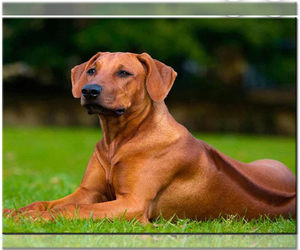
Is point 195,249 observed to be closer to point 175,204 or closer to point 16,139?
point 175,204

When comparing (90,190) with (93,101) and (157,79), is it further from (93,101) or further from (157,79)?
(157,79)

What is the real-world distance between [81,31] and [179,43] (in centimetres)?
256

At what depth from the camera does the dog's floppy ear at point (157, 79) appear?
3.94m

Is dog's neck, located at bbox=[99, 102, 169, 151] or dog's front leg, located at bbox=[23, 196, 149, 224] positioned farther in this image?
dog's neck, located at bbox=[99, 102, 169, 151]

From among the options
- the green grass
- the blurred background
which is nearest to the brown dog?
the green grass

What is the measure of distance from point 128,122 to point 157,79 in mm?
394

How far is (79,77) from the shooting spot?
13.7 ft

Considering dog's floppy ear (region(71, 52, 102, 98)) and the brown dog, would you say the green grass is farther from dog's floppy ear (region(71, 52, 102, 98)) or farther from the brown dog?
dog's floppy ear (region(71, 52, 102, 98))

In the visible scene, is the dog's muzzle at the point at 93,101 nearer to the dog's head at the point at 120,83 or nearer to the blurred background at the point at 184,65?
the dog's head at the point at 120,83

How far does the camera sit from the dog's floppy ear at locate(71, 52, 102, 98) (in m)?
4.07

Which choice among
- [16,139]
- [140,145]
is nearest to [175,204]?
[140,145]

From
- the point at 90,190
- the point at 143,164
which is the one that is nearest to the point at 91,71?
the point at 143,164

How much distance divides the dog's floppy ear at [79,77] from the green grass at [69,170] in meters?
0.98

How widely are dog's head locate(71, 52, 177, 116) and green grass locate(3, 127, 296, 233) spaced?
31.8 inches
